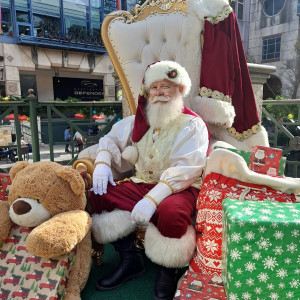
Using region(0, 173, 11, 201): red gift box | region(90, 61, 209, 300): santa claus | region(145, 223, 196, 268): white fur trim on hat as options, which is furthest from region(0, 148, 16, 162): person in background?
region(145, 223, 196, 268): white fur trim on hat

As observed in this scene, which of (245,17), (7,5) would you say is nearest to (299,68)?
(245,17)

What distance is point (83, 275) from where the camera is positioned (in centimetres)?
146

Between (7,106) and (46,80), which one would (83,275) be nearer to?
(7,106)

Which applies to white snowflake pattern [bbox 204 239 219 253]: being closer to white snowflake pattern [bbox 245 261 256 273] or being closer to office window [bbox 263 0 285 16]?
white snowflake pattern [bbox 245 261 256 273]

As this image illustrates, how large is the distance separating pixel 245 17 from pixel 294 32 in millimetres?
2996

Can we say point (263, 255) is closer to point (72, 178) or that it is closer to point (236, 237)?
point (236, 237)

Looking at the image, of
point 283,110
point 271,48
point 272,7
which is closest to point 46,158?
point 283,110

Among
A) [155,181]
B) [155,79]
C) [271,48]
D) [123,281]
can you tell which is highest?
[271,48]

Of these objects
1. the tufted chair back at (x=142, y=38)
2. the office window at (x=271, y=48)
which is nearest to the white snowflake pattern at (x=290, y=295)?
the tufted chair back at (x=142, y=38)

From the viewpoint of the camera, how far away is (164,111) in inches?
70.9

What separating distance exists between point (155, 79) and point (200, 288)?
1.21 meters

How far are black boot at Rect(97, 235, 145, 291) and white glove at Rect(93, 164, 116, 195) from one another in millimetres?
322

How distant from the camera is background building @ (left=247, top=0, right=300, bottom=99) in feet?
45.0

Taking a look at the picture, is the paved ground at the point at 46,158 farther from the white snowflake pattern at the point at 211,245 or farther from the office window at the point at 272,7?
the office window at the point at 272,7
